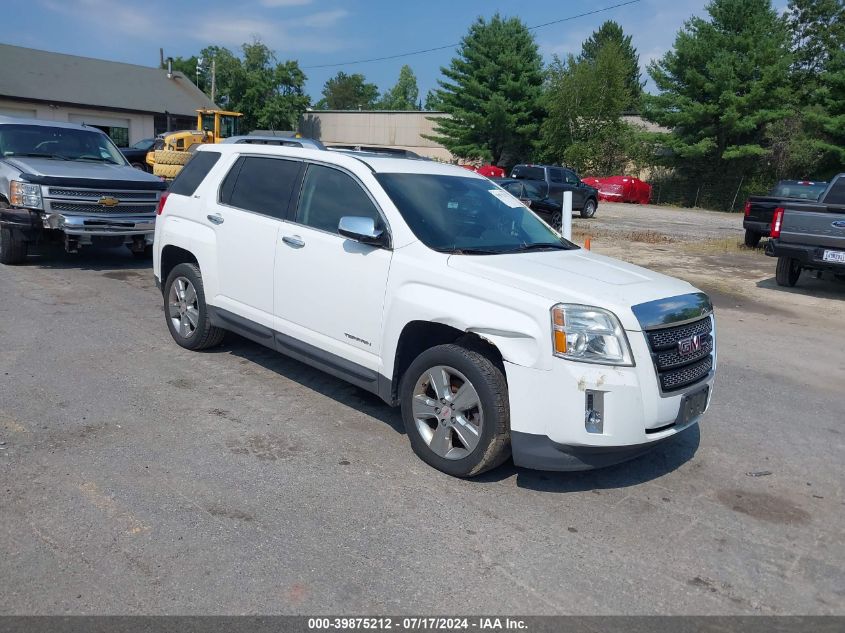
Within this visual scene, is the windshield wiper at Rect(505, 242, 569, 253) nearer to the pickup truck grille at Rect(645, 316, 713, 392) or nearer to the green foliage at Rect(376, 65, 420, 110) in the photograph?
the pickup truck grille at Rect(645, 316, 713, 392)

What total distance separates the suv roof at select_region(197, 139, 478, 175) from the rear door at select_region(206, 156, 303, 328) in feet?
0.25

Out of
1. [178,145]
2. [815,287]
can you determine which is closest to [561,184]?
[815,287]

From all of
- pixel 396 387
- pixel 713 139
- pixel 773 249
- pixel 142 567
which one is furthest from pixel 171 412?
pixel 713 139

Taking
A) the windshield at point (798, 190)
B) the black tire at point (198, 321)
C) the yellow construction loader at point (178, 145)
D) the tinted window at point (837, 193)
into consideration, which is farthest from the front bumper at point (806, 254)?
the yellow construction loader at point (178, 145)

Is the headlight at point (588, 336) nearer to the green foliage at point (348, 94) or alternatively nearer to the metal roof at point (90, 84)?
the metal roof at point (90, 84)

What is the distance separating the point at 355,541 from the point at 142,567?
99 centimetres

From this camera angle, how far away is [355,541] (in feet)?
12.1

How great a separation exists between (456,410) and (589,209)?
23.5m

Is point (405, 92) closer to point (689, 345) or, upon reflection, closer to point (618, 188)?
point (618, 188)

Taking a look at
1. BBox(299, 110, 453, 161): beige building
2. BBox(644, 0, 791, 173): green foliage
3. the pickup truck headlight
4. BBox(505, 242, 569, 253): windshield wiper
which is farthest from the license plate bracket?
BBox(299, 110, 453, 161): beige building

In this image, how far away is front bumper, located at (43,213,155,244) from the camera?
10109mm

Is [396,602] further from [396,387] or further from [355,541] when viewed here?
[396,387]

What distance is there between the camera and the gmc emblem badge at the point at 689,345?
4321mm

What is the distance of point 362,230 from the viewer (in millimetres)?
4727
